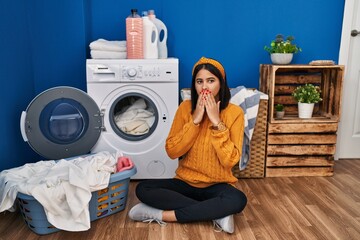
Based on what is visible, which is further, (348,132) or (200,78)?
(348,132)

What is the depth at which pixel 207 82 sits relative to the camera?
5.43ft

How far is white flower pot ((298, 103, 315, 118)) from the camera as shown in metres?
2.34

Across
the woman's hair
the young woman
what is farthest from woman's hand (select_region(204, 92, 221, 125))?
the woman's hair

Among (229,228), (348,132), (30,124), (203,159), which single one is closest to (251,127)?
(203,159)

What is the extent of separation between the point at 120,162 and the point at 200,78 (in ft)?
2.14

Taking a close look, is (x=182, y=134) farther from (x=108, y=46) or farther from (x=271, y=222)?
(x=108, y=46)

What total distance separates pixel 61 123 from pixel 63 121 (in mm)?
17

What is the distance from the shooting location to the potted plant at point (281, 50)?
7.76 ft

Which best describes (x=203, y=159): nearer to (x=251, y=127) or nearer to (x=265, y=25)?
(x=251, y=127)

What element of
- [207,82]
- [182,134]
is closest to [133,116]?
[182,134]

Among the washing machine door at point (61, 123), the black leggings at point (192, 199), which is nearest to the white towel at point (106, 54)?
the washing machine door at point (61, 123)

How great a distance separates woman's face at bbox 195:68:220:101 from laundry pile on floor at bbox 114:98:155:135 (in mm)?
628

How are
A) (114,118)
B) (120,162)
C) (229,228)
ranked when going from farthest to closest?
(114,118) → (120,162) → (229,228)

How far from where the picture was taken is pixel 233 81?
2672mm
